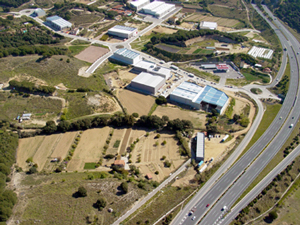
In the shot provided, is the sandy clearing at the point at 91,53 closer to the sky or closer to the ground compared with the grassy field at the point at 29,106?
closer to the sky

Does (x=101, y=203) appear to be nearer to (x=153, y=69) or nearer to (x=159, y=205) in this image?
(x=159, y=205)

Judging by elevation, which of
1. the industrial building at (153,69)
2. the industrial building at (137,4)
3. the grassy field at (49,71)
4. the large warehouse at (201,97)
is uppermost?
the industrial building at (137,4)

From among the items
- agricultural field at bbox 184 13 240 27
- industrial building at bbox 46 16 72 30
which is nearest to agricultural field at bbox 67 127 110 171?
industrial building at bbox 46 16 72 30

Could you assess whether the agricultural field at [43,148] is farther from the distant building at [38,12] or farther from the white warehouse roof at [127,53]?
the distant building at [38,12]

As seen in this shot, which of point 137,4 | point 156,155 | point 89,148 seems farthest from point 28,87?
point 137,4

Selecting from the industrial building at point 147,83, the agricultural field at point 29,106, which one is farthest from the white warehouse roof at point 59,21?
the industrial building at point 147,83

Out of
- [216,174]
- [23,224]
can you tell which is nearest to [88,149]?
[23,224]

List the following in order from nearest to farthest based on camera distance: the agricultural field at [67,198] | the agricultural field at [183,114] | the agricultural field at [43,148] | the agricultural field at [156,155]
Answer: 1. the agricultural field at [67,198]
2. the agricultural field at [156,155]
3. the agricultural field at [43,148]
4. the agricultural field at [183,114]
